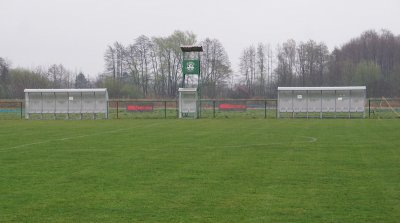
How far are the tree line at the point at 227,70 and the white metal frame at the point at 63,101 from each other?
30.0 metres

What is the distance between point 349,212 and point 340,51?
305 ft

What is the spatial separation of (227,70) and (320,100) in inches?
1714

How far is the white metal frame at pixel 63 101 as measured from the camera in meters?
41.9

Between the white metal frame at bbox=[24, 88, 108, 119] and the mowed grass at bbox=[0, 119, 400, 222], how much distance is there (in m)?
26.7

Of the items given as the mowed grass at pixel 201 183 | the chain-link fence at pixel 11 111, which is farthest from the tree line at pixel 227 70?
the mowed grass at pixel 201 183

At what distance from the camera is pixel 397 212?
6746 millimetres

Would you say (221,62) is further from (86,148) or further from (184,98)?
(86,148)

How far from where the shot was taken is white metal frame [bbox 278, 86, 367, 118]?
40.6m

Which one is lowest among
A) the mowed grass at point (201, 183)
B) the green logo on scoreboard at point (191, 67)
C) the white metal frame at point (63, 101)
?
the mowed grass at point (201, 183)

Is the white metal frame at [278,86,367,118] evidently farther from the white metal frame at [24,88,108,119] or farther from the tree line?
the tree line

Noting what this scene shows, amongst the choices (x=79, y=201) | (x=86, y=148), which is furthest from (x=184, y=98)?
(x=79, y=201)

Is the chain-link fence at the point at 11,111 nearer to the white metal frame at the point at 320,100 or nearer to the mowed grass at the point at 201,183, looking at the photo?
the white metal frame at the point at 320,100

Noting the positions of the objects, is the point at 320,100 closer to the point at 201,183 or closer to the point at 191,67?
the point at 191,67

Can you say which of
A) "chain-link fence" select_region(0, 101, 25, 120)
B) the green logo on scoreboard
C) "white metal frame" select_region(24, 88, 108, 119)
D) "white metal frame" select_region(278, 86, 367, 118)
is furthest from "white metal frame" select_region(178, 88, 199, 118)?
"chain-link fence" select_region(0, 101, 25, 120)
